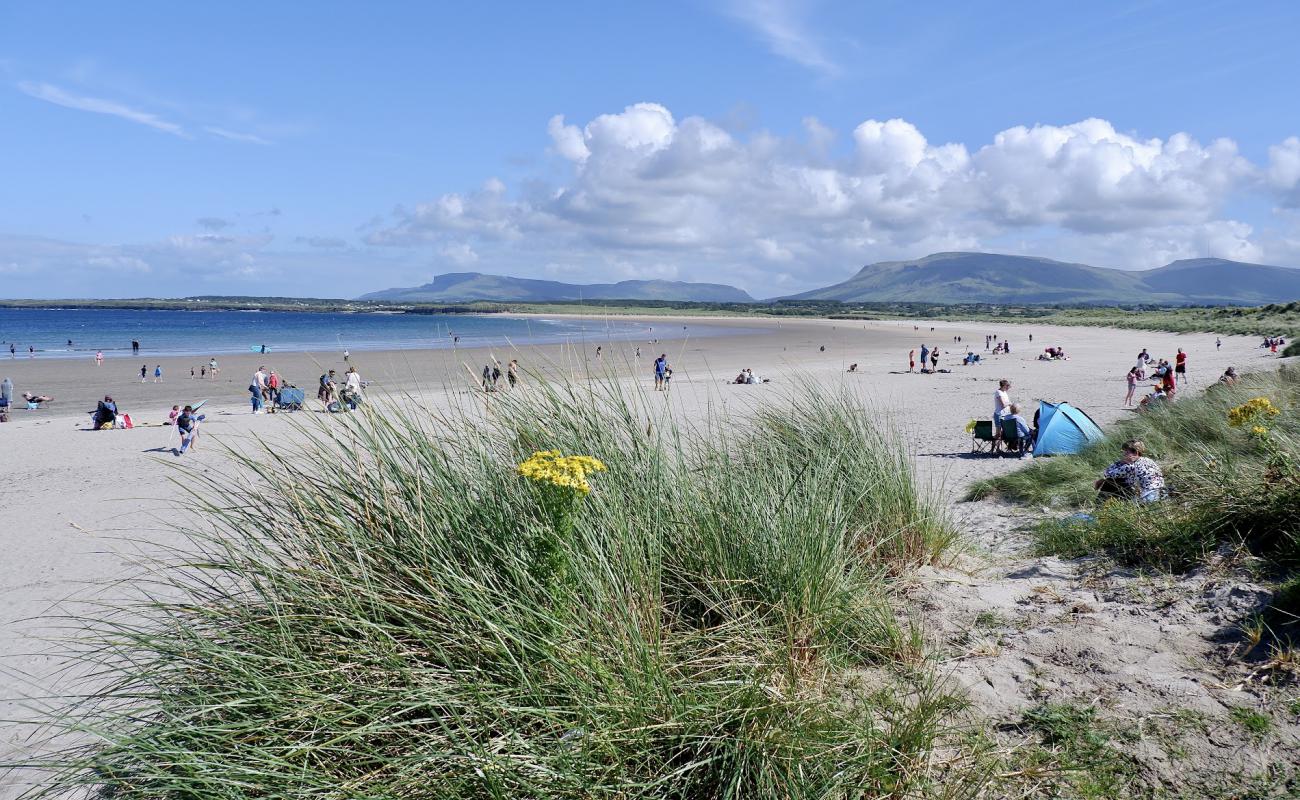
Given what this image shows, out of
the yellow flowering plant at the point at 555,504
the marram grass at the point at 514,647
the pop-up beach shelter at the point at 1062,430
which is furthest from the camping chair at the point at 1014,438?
the yellow flowering plant at the point at 555,504

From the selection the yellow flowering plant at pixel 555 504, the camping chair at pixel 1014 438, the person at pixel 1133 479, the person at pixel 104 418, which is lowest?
the person at pixel 104 418

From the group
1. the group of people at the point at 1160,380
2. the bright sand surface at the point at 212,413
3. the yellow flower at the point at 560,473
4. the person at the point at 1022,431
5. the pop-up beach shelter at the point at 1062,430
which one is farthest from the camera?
the group of people at the point at 1160,380

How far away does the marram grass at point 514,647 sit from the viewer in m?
2.32

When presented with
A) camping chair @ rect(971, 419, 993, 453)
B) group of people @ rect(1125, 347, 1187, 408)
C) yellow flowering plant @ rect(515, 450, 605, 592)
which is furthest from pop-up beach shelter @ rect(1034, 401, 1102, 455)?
yellow flowering plant @ rect(515, 450, 605, 592)

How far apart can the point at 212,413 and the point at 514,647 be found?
21496 millimetres

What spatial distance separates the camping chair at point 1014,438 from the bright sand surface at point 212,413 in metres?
0.71

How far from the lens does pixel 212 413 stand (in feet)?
68.1

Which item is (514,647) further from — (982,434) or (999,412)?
(999,412)

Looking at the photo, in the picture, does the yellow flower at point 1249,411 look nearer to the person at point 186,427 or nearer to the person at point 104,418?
the person at point 186,427

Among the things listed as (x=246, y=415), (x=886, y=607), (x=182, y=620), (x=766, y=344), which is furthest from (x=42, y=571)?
(x=766, y=344)

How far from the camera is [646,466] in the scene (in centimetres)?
360

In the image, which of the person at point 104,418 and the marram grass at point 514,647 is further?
the person at point 104,418

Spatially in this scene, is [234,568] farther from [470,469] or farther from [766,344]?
[766,344]

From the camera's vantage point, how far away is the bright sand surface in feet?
18.0
